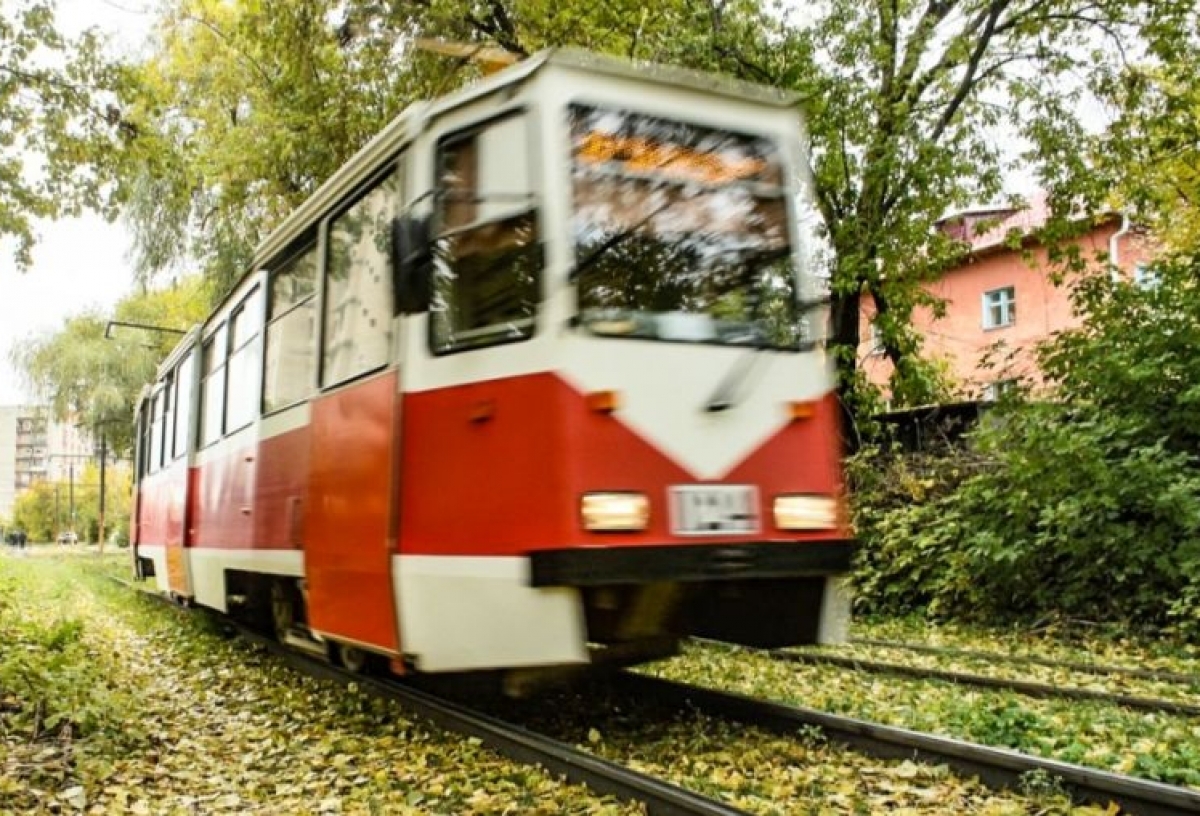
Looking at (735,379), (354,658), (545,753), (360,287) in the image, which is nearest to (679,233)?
(735,379)

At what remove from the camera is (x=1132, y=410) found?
1030 cm

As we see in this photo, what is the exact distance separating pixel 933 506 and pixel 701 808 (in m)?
8.87

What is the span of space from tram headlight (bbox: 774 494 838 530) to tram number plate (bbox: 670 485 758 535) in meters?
0.16

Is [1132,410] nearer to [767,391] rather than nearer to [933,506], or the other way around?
[933,506]

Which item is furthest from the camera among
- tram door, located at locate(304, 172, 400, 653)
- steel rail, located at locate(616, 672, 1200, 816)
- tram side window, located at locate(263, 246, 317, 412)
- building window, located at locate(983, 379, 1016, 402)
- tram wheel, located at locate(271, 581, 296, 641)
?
building window, located at locate(983, 379, 1016, 402)

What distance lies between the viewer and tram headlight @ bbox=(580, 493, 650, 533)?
4742 mm

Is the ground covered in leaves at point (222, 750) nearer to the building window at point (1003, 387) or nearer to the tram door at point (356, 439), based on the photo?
the tram door at point (356, 439)

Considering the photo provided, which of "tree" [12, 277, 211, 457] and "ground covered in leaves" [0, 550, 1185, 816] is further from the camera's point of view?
"tree" [12, 277, 211, 457]

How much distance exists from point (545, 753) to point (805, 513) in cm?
175

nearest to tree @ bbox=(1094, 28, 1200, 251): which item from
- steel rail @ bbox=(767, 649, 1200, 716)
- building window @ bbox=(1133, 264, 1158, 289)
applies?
building window @ bbox=(1133, 264, 1158, 289)

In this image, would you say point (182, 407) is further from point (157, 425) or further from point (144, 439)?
point (144, 439)

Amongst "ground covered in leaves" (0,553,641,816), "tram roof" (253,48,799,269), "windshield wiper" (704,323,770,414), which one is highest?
"tram roof" (253,48,799,269)

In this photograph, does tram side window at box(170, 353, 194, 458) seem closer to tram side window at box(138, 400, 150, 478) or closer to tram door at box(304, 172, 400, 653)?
tram side window at box(138, 400, 150, 478)

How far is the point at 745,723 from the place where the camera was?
19.2 feet
